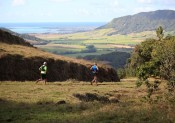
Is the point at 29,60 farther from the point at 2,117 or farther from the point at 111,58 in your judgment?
the point at 111,58

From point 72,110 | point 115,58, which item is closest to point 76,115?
point 72,110

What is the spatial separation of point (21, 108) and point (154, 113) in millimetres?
6929

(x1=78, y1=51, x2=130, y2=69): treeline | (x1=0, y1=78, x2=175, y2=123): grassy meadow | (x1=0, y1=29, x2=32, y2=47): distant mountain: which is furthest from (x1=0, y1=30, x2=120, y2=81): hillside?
(x1=78, y1=51, x2=130, y2=69): treeline

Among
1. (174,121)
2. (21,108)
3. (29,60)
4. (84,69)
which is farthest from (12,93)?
(84,69)

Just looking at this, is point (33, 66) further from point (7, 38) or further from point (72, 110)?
point (72, 110)

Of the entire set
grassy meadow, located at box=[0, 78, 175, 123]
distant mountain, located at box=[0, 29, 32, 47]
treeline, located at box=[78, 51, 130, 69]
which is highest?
distant mountain, located at box=[0, 29, 32, 47]

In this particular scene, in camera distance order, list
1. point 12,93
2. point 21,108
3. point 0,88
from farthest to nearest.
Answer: point 0,88 < point 12,93 < point 21,108

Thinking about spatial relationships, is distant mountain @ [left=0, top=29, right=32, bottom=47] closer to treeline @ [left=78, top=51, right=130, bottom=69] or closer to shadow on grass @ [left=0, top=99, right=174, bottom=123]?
shadow on grass @ [left=0, top=99, right=174, bottom=123]

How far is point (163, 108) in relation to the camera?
14.9 metres

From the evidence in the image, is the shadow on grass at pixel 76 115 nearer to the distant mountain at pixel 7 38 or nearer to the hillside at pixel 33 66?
the hillside at pixel 33 66

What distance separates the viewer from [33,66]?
125 ft

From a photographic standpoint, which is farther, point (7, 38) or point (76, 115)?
point (7, 38)

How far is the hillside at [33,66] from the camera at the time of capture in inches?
1431

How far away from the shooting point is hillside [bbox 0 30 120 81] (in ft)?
119
